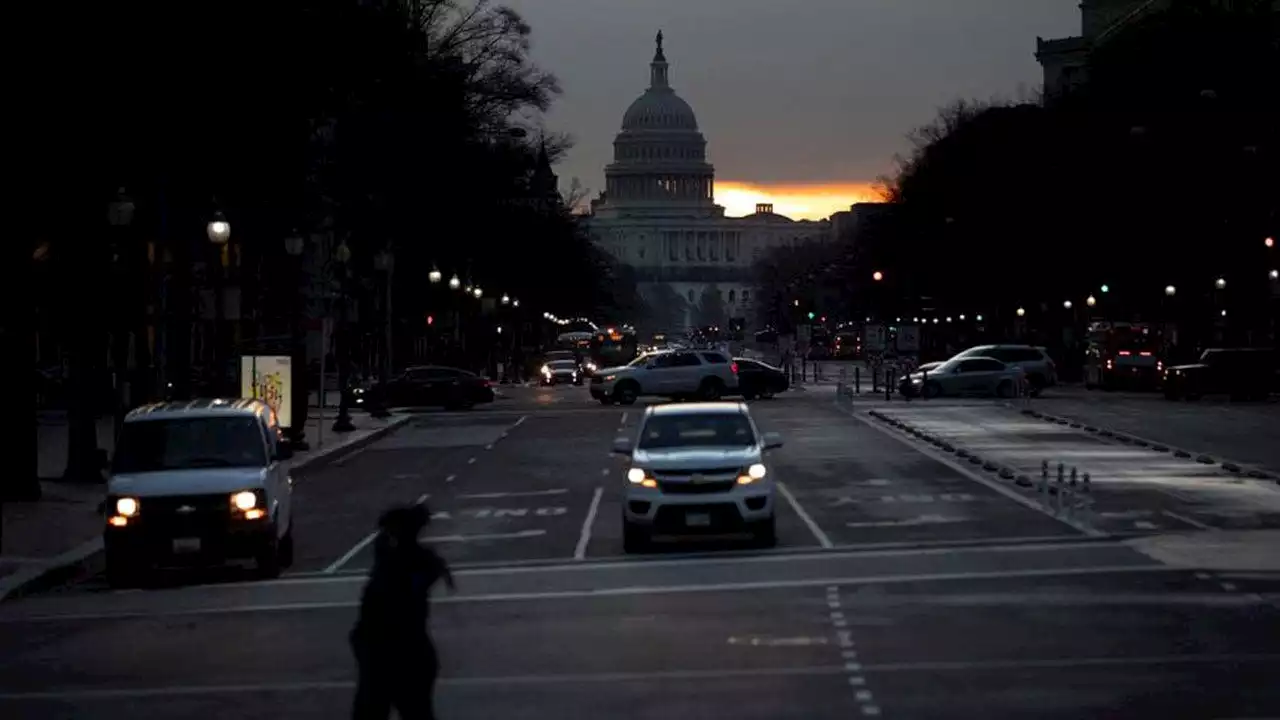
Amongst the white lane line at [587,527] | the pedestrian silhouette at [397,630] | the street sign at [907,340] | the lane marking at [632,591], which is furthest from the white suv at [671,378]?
the pedestrian silhouette at [397,630]

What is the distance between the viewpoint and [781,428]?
195 ft

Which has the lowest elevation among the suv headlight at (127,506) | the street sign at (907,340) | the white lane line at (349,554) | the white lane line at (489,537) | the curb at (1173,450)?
the white lane line at (349,554)

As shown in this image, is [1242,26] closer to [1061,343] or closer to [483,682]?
[1061,343]

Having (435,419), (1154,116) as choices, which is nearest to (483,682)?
(435,419)

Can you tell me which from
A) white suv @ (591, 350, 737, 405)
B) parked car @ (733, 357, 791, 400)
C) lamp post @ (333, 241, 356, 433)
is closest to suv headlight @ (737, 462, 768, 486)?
lamp post @ (333, 241, 356, 433)

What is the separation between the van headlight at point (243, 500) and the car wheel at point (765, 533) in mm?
5926

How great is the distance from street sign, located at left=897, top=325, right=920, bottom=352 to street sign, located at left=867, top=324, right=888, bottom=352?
1381 inches

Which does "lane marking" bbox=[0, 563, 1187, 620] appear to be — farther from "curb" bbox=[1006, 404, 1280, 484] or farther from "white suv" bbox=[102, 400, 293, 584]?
"curb" bbox=[1006, 404, 1280, 484]

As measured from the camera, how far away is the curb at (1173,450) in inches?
1575

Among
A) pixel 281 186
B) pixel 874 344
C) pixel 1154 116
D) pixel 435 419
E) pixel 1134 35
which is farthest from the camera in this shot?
pixel 1134 35

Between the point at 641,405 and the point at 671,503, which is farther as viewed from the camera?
the point at 641,405

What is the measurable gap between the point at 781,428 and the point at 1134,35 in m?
77.3

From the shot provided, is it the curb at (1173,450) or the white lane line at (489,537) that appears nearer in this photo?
the white lane line at (489,537)

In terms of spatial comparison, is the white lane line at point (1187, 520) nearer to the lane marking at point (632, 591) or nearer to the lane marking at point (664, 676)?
the lane marking at point (632, 591)
